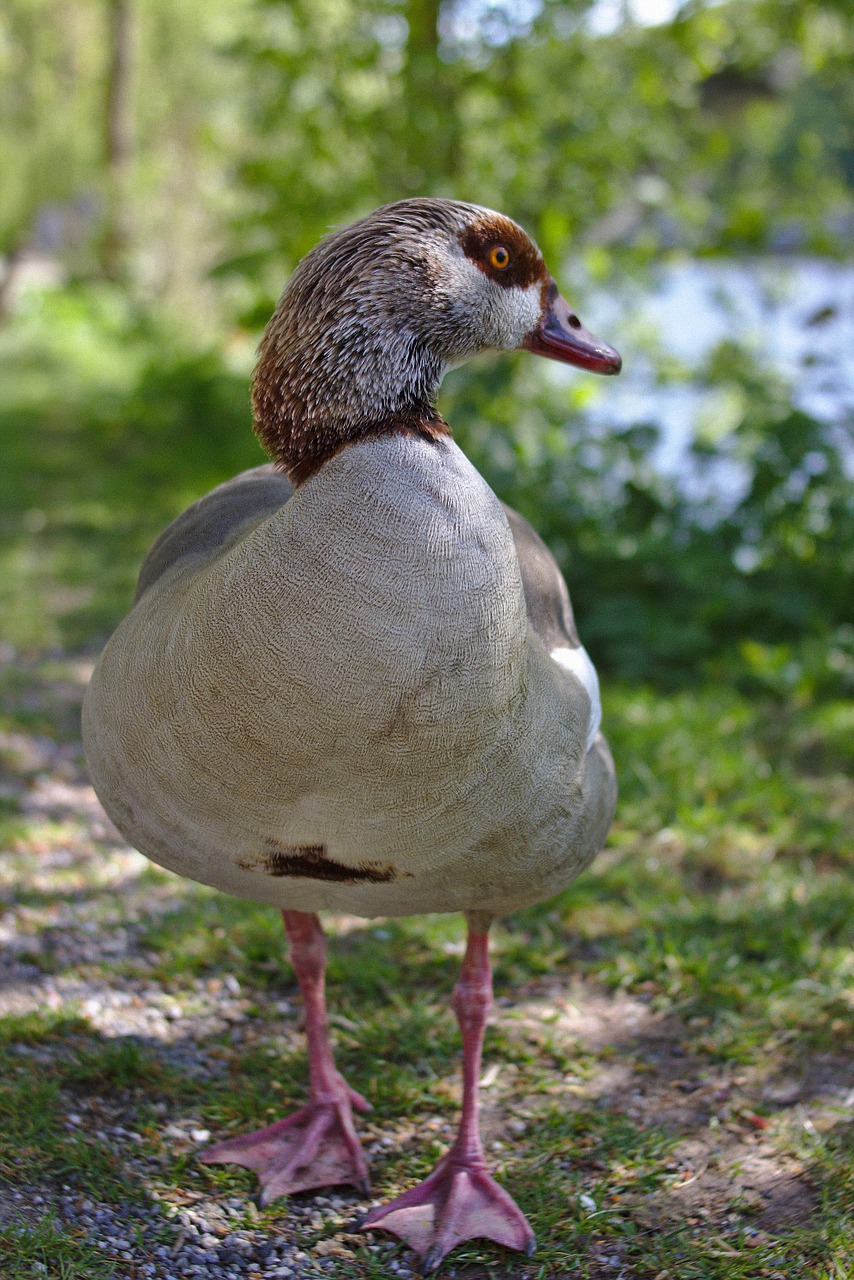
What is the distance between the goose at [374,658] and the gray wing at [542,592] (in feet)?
0.14

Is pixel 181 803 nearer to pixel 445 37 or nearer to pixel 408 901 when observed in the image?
pixel 408 901

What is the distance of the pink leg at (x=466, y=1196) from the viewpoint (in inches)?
94.4

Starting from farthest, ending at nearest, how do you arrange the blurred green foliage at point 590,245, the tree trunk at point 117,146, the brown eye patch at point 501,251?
1. the tree trunk at point 117,146
2. the blurred green foliage at point 590,245
3. the brown eye patch at point 501,251

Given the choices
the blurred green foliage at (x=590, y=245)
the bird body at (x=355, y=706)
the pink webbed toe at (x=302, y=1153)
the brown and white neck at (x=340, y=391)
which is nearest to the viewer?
the bird body at (x=355, y=706)

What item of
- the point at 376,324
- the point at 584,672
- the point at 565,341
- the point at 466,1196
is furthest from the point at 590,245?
the point at 466,1196

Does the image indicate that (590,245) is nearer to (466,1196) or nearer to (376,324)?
(376,324)

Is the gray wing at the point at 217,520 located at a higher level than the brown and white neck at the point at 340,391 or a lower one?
higher

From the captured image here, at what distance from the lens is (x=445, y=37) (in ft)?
21.1

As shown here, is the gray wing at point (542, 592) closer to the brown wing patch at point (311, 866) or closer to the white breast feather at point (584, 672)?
the white breast feather at point (584, 672)

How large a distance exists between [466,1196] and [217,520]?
4.82 feet

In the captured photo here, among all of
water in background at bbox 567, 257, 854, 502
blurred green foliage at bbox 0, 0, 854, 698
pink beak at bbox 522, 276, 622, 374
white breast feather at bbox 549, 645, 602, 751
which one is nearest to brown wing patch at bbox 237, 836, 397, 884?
white breast feather at bbox 549, 645, 602, 751

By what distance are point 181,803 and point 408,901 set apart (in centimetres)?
45

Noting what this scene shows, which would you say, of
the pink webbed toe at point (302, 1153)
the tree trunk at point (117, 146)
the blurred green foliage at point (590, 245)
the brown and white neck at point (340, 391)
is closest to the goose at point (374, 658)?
the brown and white neck at point (340, 391)

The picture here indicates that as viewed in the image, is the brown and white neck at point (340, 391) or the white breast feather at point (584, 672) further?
the white breast feather at point (584, 672)
